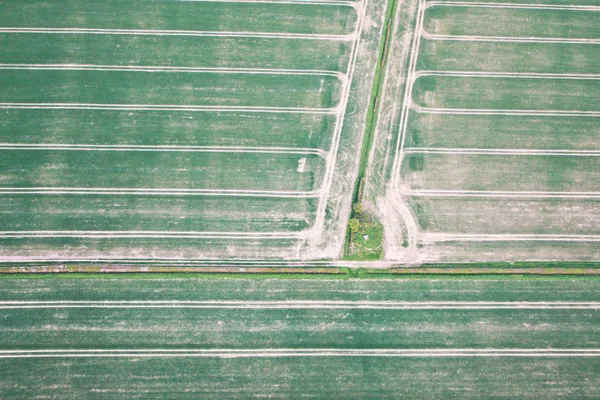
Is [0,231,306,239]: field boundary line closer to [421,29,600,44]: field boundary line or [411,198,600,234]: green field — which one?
[411,198,600,234]: green field

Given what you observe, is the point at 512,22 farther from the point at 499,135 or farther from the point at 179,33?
the point at 179,33

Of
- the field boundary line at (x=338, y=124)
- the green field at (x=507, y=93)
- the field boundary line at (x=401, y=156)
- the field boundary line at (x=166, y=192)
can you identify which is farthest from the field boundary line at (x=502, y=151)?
the field boundary line at (x=166, y=192)


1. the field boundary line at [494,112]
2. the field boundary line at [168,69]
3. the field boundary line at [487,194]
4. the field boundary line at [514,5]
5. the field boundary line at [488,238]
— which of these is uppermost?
the field boundary line at [514,5]

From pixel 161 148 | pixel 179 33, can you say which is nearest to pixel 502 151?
pixel 161 148

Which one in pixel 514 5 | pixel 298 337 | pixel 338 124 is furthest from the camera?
pixel 514 5

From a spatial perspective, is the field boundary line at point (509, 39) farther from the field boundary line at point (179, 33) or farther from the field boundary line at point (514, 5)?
the field boundary line at point (179, 33)

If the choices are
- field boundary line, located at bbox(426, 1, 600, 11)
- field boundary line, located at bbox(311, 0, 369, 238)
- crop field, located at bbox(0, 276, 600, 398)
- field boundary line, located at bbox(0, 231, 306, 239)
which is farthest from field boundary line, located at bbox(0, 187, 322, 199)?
field boundary line, located at bbox(426, 1, 600, 11)
